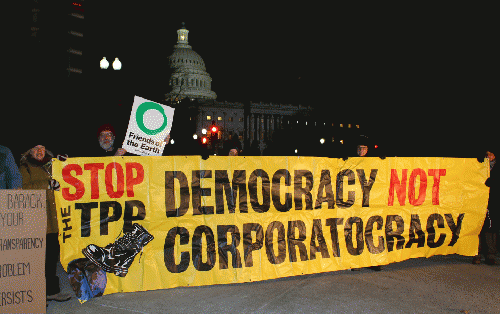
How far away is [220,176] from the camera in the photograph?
5.12 meters

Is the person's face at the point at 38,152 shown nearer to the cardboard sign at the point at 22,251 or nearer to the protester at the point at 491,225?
the cardboard sign at the point at 22,251

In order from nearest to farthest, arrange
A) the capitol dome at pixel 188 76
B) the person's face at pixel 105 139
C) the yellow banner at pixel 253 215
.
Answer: the yellow banner at pixel 253 215 < the person's face at pixel 105 139 < the capitol dome at pixel 188 76

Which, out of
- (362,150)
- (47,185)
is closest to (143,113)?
(47,185)

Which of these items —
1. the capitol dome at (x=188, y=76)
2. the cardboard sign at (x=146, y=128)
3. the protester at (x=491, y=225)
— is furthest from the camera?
the capitol dome at (x=188, y=76)

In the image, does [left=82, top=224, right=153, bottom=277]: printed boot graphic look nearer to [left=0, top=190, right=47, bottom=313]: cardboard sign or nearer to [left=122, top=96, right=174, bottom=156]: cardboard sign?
[left=0, top=190, right=47, bottom=313]: cardboard sign

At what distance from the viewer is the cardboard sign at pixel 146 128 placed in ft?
18.0

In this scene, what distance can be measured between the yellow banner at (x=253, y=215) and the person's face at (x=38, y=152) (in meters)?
0.18

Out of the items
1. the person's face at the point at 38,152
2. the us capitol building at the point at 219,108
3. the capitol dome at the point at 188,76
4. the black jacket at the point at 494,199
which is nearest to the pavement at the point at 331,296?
the black jacket at the point at 494,199

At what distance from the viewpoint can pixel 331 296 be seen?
448cm

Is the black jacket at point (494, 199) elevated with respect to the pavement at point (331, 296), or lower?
elevated

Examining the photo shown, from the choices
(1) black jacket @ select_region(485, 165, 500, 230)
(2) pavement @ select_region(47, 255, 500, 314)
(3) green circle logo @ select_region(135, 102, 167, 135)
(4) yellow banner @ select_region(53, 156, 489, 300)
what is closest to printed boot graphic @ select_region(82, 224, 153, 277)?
(4) yellow banner @ select_region(53, 156, 489, 300)

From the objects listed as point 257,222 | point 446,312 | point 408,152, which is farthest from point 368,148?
point 408,152

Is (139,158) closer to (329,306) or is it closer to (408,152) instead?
(329,306)

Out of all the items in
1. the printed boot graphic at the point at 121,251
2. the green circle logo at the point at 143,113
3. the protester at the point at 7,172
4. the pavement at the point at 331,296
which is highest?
the green circle logo at the point at 143,113
